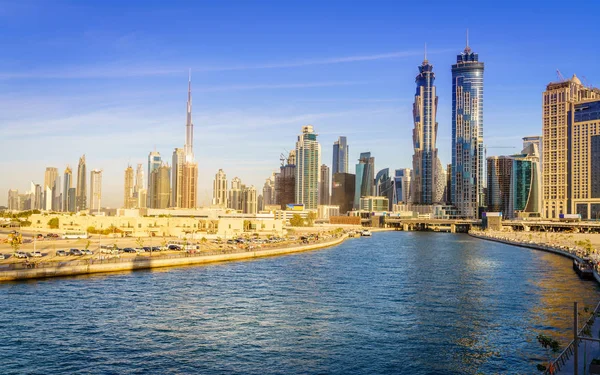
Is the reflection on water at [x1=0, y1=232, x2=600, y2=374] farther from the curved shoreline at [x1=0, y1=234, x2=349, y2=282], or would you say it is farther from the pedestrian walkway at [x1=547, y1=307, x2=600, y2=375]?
the pedestrian walkway at [x1=547, y1=307, x2=600, y2=375]

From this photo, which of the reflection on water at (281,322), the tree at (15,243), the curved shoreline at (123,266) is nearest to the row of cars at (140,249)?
the curved shoreline at (123,266)

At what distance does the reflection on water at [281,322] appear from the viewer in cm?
3288

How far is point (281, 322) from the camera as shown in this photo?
42875 millimetres

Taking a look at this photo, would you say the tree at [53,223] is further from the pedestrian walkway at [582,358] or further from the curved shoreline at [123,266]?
the pedestrian walkway at [582,358]

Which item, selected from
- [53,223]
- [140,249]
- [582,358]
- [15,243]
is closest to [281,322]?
[582,358]

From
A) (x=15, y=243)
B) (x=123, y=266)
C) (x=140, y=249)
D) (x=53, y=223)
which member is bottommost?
(x=123, y=266)

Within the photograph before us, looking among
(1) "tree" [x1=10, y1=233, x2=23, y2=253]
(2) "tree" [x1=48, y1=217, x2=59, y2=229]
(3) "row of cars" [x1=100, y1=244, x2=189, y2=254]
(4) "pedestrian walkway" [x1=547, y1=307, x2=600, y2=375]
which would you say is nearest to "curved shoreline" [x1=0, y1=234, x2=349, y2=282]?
(3) "row of cars" [x1=100, y1=244, x2=189, y2=254]

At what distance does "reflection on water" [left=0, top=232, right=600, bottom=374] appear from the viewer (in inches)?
1294

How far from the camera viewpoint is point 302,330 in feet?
133

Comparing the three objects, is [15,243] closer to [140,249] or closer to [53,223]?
[140,249]

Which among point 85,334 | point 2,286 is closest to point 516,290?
point 85,334

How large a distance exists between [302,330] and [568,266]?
65.8 metres

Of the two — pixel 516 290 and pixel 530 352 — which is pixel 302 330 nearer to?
pixel 530 352

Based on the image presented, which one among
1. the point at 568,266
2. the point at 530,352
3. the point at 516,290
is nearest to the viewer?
the point at 530,352
